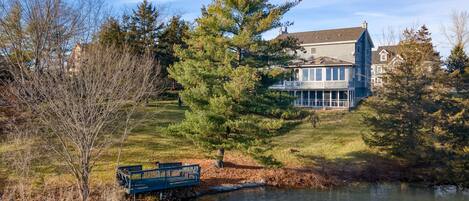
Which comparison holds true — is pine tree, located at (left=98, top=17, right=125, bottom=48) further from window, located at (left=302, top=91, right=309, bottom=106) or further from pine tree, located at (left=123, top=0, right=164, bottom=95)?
window, located at (left=302, top=91, right=309, bottom=106)

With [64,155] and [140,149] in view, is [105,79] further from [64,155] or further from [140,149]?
[140,149]

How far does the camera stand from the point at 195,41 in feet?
70.4

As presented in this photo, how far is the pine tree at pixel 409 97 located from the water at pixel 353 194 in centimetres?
305

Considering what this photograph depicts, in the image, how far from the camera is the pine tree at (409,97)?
23688mm

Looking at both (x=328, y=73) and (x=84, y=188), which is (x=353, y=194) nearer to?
(x=84, y=188)

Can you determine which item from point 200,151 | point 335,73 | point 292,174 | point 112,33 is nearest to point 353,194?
point 292,174

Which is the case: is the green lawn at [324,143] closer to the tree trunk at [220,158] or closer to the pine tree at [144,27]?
the tree trunk at [220,158]

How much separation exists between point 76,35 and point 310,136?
19262mm

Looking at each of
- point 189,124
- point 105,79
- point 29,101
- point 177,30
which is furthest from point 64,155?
point 177,30

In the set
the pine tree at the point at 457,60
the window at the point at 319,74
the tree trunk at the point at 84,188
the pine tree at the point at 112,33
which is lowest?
the tree trunk at the point at 84,188

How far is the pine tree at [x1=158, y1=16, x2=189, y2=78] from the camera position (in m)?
36.8

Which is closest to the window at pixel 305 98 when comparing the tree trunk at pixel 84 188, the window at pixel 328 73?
the window at pixel 328 73

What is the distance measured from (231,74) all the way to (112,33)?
17.6m

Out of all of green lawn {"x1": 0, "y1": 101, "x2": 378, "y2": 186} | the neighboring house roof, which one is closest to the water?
green lawn {"x1": 0, "y1": 101, "x2": 378, "y2": 186}
